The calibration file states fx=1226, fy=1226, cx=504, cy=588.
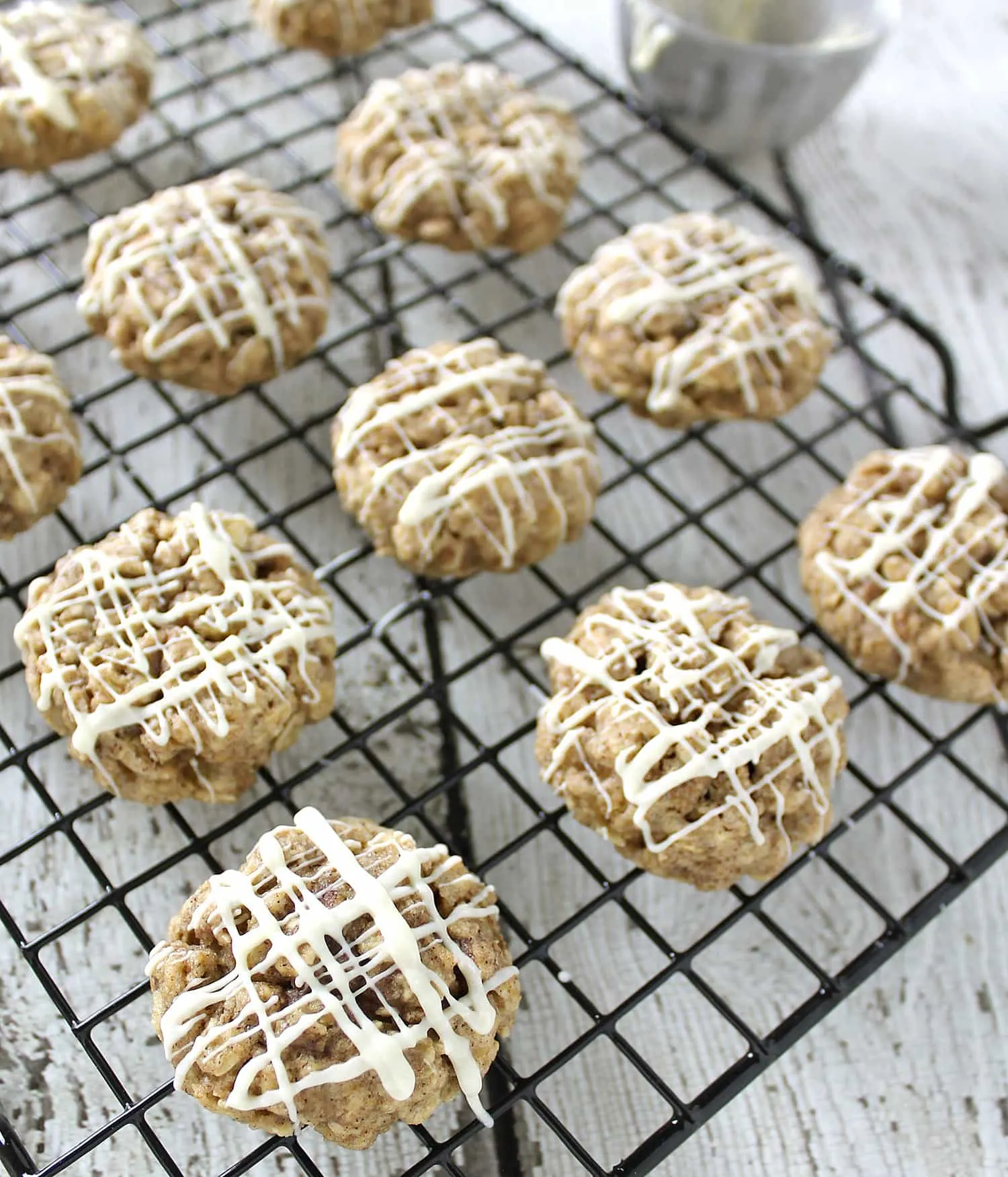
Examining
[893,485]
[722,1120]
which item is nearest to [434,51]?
[893,485]

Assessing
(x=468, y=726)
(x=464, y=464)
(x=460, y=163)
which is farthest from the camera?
(x=460, y=163)

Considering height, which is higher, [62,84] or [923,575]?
[62,84]

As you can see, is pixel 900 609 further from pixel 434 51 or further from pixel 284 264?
pixel 434 51

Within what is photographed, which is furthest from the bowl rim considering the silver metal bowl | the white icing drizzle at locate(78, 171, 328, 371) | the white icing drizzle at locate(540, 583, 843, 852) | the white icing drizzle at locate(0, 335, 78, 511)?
the white icing drizzle at locate(0, 335, 78, 511)

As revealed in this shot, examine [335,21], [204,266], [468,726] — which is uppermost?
[335,21]

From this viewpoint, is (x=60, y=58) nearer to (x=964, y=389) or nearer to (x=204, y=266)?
(x=204, y=266)

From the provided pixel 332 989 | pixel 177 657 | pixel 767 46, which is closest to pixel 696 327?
pixel 767 46

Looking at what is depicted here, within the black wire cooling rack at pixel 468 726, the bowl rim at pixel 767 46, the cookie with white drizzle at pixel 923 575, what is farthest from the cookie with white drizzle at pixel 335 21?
the cookie with white drizzle at pixel 923 575
